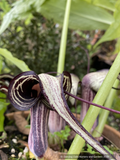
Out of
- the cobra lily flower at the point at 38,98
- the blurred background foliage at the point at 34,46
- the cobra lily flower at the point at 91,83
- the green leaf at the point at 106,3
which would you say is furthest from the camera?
the blurred background foliage at the point at 34,46

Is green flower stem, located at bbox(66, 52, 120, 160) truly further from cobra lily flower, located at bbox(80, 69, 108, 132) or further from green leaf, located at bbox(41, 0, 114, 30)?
green leaf, located at bbox(41, 0, 114, 30)

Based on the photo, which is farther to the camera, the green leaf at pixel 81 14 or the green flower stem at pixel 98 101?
Result: the green leaf at pixel 81 14

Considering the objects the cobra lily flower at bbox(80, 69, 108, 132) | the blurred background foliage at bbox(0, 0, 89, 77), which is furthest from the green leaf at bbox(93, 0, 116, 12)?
the cobra lily flower at bbox(80, 69, 108, 132)

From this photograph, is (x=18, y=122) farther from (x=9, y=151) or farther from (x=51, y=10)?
(x=51, y=10)

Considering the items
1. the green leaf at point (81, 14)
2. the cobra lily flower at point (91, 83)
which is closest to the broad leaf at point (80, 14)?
the green leaf at point (81, 14)

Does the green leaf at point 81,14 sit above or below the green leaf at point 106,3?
below

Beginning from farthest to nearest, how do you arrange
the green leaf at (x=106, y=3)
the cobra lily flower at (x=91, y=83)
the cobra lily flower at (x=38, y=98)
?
the green leaf at (x=106, y=3) < the cobra lily flower at (x=91, y=83) < the cobra lily flower at (x=38, y=98)

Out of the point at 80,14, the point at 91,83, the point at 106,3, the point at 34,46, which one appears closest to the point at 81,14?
the point at 80,14

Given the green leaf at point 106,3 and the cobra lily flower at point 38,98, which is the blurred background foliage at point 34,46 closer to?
the green leaf at point 106,3
